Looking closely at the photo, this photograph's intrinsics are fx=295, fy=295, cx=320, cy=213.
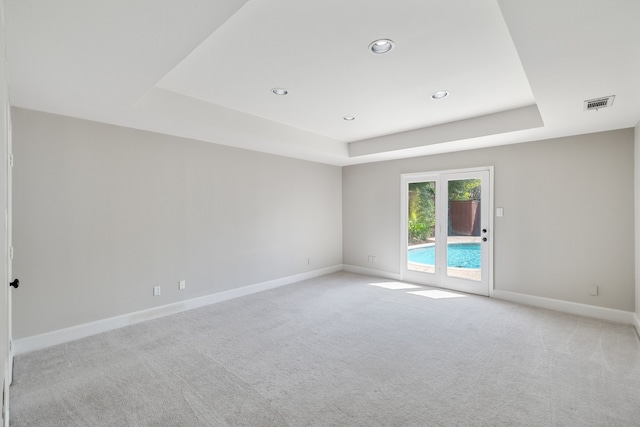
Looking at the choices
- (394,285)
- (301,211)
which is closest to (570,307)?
(394,285)

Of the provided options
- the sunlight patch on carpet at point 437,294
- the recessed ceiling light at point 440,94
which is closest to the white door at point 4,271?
the recessed ceiling light at point 440,94

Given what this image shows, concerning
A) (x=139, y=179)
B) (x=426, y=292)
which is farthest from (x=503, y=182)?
(x=139, y=179)

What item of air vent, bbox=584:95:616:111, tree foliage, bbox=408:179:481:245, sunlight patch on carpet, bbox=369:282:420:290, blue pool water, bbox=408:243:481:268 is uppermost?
air vent, bbox=584:95:616:111

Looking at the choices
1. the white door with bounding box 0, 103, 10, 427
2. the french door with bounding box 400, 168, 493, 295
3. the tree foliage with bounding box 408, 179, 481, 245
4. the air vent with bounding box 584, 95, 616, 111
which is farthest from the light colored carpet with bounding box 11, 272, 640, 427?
the air vent with bounding box 584, 95, 616, 111

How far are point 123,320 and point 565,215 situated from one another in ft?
A: 19.5

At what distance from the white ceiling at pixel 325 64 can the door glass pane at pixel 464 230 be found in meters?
0.99

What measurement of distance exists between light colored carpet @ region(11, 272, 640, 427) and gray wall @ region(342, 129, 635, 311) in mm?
522

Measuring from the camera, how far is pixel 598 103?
9.16 feet

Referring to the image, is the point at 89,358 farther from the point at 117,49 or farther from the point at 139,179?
the point at 117,49

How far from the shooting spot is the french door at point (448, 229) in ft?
15.8

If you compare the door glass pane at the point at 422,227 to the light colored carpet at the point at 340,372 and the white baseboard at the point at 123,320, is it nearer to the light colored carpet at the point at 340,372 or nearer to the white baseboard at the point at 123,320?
the light colored carpet at the point at 340,372

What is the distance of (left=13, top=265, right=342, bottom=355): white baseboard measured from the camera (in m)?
3.01

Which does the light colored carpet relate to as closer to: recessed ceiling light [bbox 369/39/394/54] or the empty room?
the empty room

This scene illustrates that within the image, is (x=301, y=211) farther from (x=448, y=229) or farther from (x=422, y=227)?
(x=448, y=229)
